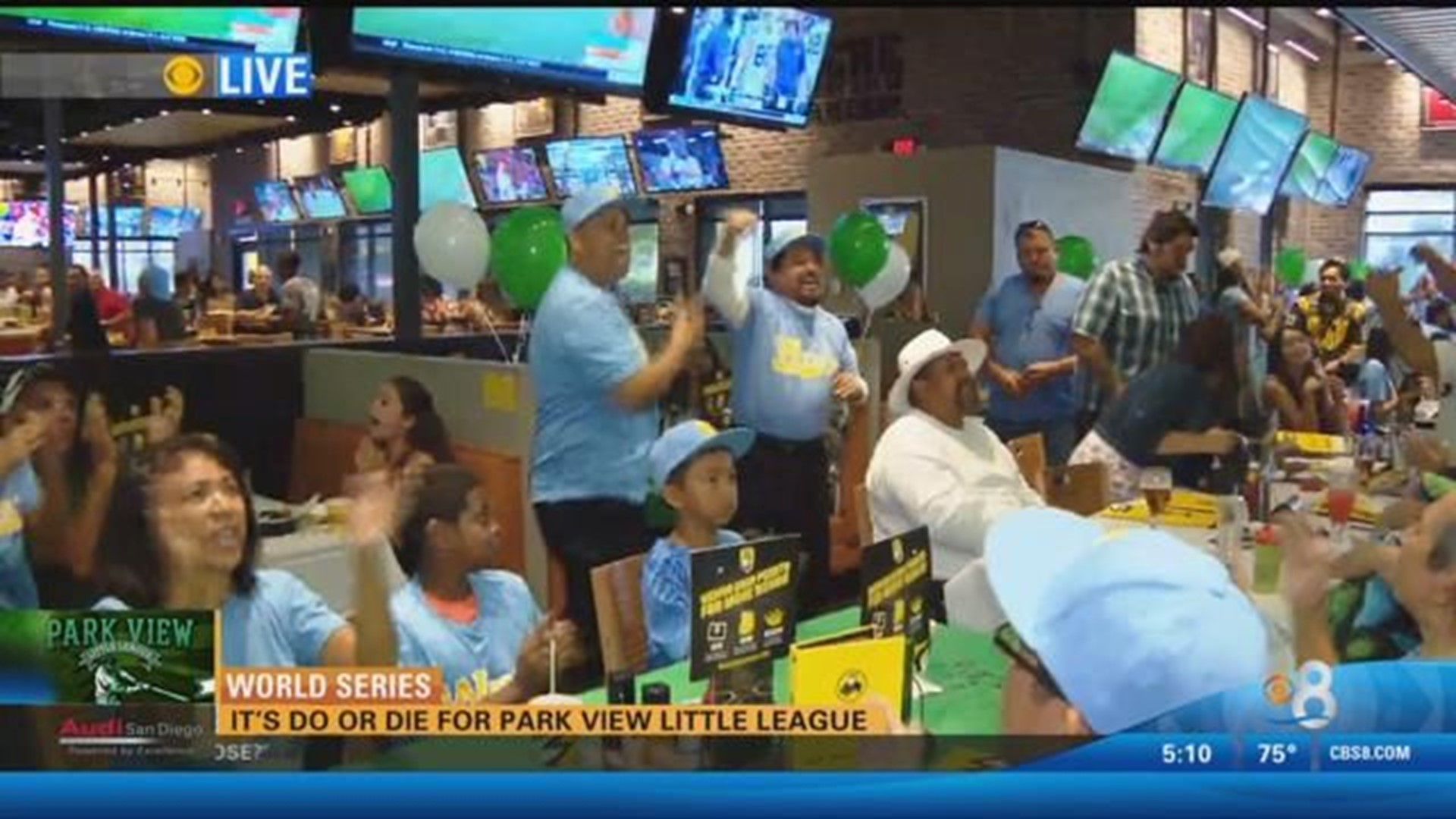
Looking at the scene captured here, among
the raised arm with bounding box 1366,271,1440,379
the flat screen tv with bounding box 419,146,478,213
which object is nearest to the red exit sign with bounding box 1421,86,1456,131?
the raised arm with bounding box 1366,271,1440,379

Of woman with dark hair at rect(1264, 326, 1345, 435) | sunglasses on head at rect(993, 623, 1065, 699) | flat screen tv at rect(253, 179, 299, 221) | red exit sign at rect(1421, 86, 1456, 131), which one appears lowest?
sunglasses on head at rect(993, 623, 1065, 699)

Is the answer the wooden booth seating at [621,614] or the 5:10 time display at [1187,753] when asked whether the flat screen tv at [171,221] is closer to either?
the wooden booth seating at [621,614]

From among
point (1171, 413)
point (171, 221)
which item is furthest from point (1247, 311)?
point (171, 221)

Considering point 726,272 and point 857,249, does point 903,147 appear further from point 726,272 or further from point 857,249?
point 726,272

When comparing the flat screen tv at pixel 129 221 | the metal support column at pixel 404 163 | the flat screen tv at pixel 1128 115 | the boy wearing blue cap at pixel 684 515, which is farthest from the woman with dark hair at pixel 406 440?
the flat screen tv at pixel 1128 115

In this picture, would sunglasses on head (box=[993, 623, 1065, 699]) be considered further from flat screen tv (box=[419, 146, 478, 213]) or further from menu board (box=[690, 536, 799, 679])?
flat screen tv (box=[419, 146, 478, 213])

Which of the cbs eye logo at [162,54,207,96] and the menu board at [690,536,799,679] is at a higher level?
the cbs eye logo at [162,54,207,96]

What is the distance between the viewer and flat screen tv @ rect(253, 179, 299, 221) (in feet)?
6.97

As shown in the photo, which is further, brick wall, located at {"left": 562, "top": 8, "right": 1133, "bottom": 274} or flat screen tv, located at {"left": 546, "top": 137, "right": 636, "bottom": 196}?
flat screen tv, located at {"left": 546, "top": 137, "right": 636, "bottom": 196}

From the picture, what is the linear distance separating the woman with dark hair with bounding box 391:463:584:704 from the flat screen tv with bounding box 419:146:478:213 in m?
0.43

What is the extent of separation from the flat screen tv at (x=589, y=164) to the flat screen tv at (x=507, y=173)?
0.04 metres

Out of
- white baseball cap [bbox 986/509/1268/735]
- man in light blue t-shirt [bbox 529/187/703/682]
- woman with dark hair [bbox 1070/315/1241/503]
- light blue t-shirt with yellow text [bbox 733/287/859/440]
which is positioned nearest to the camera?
white baseball cap [bbox 986/509/1268/735]

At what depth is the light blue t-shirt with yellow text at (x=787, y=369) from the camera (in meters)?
2.38

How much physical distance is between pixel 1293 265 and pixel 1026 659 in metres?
0.72
